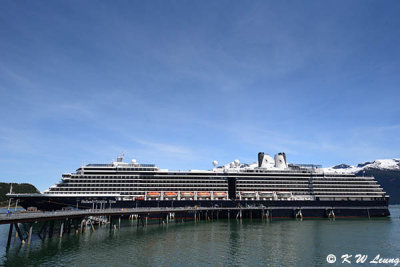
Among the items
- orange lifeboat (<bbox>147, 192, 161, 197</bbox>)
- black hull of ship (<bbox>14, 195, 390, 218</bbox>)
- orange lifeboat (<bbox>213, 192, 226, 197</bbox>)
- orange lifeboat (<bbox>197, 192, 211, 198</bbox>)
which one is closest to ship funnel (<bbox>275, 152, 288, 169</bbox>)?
black hull of ship (<bbox>14, 195, 390, 218</bbox>)

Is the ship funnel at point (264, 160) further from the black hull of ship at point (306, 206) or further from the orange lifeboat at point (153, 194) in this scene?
the orange lifeboat at point (153, 194)

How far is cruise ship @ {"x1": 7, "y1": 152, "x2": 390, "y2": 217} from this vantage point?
81.1 meters

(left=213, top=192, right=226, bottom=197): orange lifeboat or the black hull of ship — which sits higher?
(left=213, top=192, right=226, bottom=197): orange lifeboat

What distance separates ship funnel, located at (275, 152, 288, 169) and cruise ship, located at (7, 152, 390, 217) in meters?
6.40

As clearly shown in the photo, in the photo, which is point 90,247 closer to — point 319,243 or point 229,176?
point 319,243

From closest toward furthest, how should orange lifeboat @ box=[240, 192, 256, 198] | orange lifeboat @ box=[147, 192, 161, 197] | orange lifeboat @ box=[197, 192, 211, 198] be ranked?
orange lifeboat @ box=[147, 192, 161, 197] → orange lifeboat @ box=[197, 192, 211, 198] → orange lifeboat @ box=[240, 192, 256, 198]

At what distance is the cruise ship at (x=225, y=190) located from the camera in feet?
266

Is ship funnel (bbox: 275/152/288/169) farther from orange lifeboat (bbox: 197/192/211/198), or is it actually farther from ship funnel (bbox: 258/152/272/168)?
orange lifeboat (bbox: 197/192/211/198)

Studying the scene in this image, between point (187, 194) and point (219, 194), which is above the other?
point (187, 194)

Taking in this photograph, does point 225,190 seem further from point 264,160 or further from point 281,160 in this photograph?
point 281,160

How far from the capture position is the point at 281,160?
108 meters

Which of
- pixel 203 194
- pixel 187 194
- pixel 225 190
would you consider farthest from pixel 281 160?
pixel 187 194

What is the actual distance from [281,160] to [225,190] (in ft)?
102

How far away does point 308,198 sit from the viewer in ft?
303
